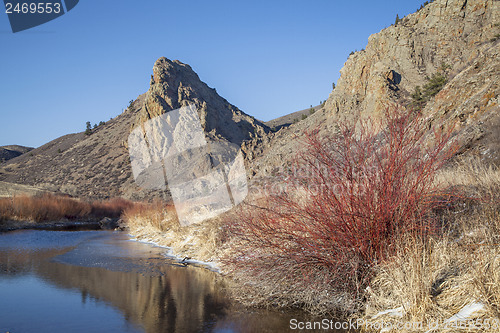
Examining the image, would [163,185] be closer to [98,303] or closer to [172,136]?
[172,136]

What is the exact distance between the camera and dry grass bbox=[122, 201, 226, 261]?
1240cm

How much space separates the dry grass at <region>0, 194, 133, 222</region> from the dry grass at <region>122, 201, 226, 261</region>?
9.01m

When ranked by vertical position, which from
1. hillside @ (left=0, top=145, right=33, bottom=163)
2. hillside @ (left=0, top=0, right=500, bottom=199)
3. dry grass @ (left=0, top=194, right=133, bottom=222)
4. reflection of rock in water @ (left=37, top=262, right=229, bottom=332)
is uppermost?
hillside @ (left=0, top=145, right=33, bottom=163)

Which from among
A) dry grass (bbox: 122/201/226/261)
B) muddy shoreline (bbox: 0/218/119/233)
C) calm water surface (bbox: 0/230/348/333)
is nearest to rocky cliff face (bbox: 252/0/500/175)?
dry grass (bbox: 122/201/226/261)

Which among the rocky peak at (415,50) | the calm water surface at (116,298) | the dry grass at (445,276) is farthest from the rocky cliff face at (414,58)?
the calm water surface at (116,298)

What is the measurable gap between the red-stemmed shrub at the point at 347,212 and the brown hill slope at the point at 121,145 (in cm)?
4866

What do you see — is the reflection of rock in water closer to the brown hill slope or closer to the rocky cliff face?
the rocky cliff face

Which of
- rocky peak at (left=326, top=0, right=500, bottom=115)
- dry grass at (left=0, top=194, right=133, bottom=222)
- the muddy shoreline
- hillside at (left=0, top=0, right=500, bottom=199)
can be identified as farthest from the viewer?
rocky peak at (left=326, top=0, right=500, bottom=115)

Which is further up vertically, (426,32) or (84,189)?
(426,32)

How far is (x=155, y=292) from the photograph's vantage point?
27.4ft

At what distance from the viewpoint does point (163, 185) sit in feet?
182

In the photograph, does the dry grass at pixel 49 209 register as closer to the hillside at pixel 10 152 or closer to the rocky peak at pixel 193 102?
the rocky peak at pixel 193 102

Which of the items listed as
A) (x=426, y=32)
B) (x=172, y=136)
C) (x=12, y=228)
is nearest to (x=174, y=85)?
(x=172, y=136)

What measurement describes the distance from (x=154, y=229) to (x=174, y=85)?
183 ft
